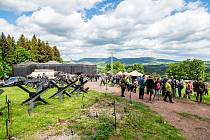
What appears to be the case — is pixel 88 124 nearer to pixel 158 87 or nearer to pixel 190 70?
pixel 158 87

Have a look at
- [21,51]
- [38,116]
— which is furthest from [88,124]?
[21,51]

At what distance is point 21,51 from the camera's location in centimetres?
9994

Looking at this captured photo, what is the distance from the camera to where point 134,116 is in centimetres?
1736

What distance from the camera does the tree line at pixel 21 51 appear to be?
90.3 meters

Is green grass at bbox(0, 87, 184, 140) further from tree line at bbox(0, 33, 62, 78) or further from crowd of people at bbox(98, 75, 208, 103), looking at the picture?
tree line at bbox(0, 33, 62, 78)

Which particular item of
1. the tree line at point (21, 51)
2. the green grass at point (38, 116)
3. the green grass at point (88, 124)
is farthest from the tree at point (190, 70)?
the green grass at point (88, 124)

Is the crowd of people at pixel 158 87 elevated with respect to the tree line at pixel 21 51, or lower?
lower

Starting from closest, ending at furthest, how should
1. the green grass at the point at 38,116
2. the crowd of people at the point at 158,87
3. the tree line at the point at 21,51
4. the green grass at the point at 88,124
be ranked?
1. the green grass at the point at 88,124
2. the green grass at the point at 38,116
3. the crowd of people at the point at 158,87
4. the tree line at the point at 21,51

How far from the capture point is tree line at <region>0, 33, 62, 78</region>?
9034cm

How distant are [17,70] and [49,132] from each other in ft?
291

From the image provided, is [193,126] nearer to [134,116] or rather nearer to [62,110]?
[134,116]

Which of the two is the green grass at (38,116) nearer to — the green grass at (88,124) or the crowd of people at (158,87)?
the green grass at (88,124)

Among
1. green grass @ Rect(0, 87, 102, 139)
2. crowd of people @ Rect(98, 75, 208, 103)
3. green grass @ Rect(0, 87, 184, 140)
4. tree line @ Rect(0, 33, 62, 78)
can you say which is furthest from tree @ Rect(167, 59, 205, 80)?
green grass @ Rect(0, 87, 184, 140)

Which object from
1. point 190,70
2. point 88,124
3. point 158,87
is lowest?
point 190,70
